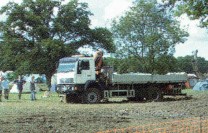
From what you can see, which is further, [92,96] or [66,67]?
[66,67]

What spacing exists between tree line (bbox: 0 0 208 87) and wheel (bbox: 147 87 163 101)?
985 inches

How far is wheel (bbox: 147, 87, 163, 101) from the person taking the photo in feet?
93.5

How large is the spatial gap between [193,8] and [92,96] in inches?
295

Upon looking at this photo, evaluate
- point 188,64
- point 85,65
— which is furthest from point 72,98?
point 188,64

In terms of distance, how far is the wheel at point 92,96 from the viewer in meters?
25.6

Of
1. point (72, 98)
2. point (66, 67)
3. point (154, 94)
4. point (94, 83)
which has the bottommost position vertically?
point (72, 98)

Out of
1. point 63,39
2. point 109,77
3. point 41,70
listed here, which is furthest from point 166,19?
point 109,77

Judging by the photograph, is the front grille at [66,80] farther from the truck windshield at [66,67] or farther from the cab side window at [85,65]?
the cab side window at [85,65]

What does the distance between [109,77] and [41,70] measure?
3231 centimetres

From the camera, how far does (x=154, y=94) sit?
28.7 m

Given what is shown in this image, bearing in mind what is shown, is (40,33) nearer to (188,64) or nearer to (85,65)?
(85,65)

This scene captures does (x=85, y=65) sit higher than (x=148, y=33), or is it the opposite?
(x=148, y=33)

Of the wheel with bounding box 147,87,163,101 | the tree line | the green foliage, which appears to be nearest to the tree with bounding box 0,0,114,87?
the tree line

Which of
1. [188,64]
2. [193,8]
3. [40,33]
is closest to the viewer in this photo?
[193,8]
